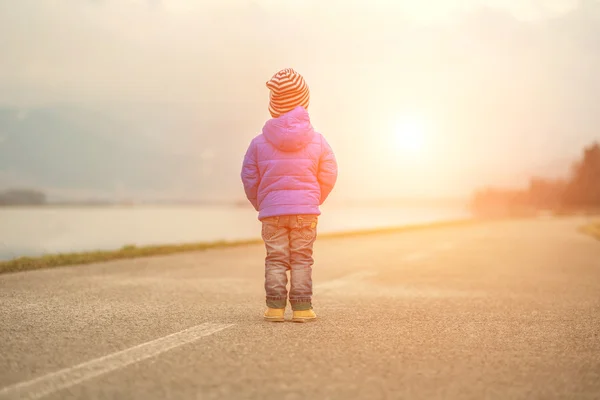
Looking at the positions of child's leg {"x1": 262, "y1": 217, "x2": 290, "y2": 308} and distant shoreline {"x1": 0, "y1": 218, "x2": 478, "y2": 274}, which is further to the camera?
distant shoreline {"x1": 0, "y1": 218, "x2": 478, "y2": 274}

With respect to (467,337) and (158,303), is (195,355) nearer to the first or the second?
(467,337)

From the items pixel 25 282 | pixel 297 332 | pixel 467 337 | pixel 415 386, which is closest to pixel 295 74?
pixel 297 332

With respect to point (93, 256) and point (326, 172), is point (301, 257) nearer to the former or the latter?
point (326, 172)

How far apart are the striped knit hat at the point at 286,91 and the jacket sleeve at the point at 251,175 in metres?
0.44

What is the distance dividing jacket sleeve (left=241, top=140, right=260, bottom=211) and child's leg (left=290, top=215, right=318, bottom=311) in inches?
19.7

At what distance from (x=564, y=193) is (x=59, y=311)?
491 ft

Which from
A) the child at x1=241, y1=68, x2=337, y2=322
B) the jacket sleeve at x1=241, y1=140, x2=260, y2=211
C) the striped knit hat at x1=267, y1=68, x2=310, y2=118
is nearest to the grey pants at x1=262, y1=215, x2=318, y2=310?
the child at x1=241, y1=68, x2=337, y2=322

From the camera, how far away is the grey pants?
19.7ft

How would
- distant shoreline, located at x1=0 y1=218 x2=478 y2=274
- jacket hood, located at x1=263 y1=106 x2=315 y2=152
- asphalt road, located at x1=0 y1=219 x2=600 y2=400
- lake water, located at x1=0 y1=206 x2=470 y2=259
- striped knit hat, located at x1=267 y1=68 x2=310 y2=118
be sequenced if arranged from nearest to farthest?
1. asphalt road, located at x1=0 y1=219 x2=600 y2=400
2. jacket hood, located at x1=263 y1=106 x2=315 y2=152
3. striped knit hat, located at x1=267 y1=68 x2=310 y2=118
4. distant shoreline, located at x1=0 y1=218 x2=478 y2=274
5. lake water, located at x1=0 y1=206 x2=470 y2=259

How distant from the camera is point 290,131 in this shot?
6082mm

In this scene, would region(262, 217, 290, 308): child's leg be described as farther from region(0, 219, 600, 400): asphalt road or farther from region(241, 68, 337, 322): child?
region(0, 219, 600, 400): asphalt road

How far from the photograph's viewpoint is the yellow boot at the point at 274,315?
588cm

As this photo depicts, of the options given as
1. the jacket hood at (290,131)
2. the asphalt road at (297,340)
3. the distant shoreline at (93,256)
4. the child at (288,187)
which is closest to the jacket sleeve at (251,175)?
the child at (288,187)

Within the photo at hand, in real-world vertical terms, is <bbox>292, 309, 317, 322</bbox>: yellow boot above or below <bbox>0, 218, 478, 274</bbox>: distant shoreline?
below
